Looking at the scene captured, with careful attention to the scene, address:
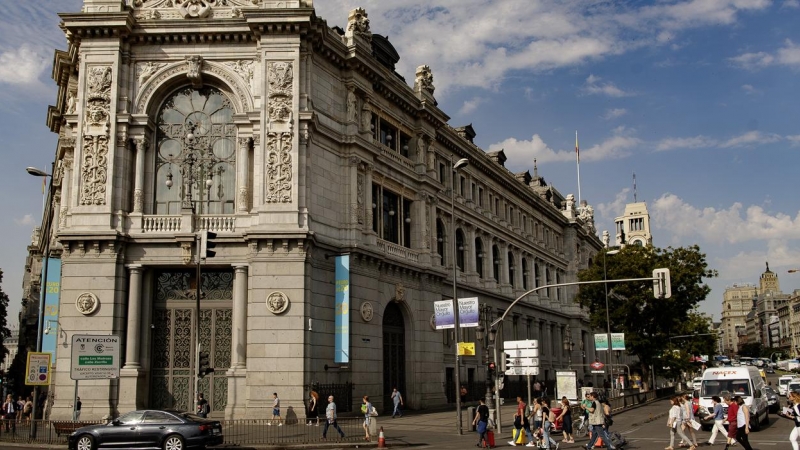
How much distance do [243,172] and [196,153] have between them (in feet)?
9.29

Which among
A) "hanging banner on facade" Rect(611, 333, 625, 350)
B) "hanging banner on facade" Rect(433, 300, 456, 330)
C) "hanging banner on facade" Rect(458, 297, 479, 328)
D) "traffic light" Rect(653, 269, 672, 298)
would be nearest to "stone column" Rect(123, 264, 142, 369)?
"hanging banner on facade" Rect(433, 300, 456, 330)

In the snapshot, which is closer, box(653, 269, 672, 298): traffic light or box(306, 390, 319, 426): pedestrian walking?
box(653, 269, 672, 298): traffic light

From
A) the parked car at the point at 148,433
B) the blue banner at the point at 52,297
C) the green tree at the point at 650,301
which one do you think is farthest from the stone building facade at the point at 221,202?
the green tree at the point at 650,301

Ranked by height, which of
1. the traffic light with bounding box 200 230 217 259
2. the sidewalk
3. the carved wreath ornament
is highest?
the traffic light with bounding box 200 230 217 259

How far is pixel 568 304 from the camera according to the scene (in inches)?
3297

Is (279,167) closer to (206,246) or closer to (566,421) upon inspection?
(206,246)

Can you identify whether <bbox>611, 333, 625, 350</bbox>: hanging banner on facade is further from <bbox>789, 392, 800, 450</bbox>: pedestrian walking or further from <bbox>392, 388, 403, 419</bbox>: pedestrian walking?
<bbox>789, 392, 800, 450</bbox>: pedestrian walking

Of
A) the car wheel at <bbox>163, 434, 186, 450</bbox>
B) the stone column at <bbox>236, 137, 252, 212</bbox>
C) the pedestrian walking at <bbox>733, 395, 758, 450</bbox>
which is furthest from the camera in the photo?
the stone column at <bbox>236, 137, 252, 212</bbox>

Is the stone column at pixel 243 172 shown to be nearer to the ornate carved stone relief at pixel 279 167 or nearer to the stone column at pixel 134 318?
the ornate carved stone relief at pixel 279 167

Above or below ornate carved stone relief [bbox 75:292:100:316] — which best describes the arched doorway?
below

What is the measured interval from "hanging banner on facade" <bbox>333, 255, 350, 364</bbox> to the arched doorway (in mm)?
6047

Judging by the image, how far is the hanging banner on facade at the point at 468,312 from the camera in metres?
33.6

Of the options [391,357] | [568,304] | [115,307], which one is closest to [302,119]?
[115,307]

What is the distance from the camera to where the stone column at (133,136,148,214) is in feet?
115
